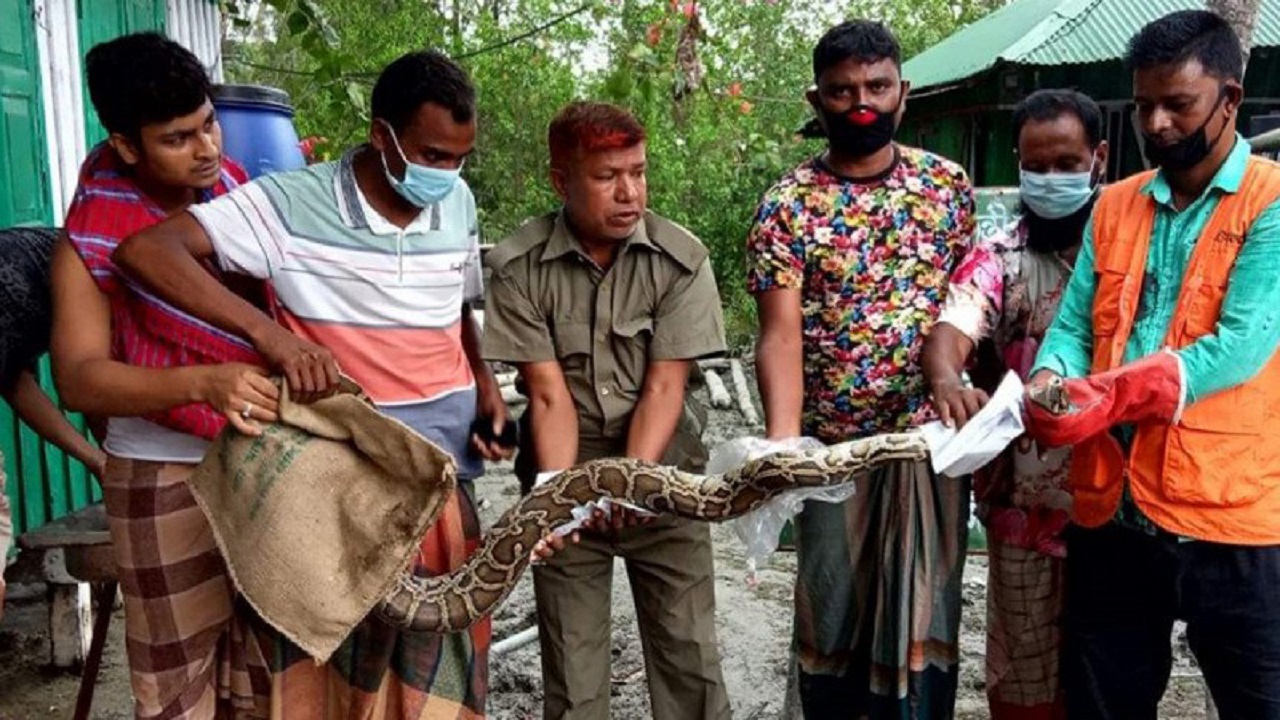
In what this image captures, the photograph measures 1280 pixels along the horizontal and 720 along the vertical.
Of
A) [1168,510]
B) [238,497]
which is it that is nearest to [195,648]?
[238,497]

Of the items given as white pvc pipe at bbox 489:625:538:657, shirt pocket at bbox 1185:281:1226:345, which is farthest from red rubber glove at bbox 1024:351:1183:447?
white pvc pipe at bbox 489:625:538:657

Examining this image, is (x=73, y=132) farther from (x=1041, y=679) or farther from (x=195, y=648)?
(x=1041, y=679)

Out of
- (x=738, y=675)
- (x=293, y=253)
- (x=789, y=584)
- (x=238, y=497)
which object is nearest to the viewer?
(x=238, y=497)

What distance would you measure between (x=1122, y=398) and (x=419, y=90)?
1991 mm

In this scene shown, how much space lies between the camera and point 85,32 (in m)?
6.43

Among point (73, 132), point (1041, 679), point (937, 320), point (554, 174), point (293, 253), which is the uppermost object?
point (73, 132)

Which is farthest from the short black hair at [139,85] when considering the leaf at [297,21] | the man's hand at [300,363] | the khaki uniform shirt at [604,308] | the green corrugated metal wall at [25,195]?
the green corrugated metal wall at [25,195]

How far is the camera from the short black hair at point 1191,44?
2.67 metres

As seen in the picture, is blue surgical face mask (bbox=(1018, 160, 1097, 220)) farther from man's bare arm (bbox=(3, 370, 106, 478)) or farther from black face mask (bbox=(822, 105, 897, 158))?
man's bare arm (bbox=(3, 370, 106, 478))

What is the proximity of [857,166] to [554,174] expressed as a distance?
975mm

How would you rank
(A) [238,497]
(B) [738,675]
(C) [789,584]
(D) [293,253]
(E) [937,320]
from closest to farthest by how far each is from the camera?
A: (A) [238,497]
(D) [293,253]
(E) [937,320]
(B) [738,675]
(C) [789,584]

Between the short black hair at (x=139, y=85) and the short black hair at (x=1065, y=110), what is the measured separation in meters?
2.46

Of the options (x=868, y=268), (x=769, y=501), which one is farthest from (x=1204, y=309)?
(x=769, y=501)

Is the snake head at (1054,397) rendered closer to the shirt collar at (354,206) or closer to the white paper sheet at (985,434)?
the white paper sheet at (985,434)
